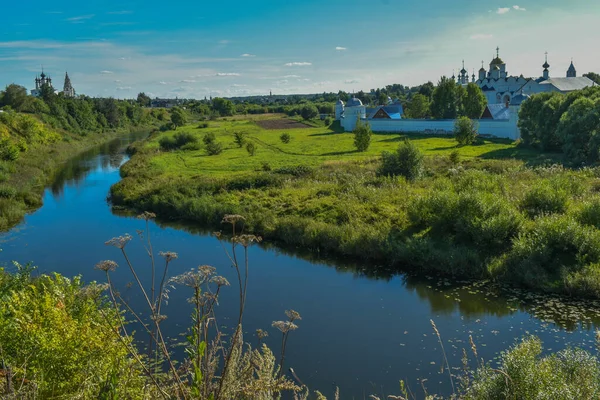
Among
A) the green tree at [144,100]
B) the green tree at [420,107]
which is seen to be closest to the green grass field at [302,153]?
the green tree at [420,107]

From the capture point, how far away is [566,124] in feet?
109

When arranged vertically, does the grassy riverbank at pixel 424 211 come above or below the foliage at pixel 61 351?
below

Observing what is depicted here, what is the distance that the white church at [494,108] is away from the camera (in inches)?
1972

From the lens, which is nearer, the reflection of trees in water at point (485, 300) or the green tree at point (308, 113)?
the reflection of trees in water at point (485, 300)

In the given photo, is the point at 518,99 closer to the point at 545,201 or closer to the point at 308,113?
the point at 545,201

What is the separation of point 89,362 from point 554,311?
1195 cm

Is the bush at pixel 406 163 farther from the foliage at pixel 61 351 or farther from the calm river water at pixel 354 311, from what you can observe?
the foliage at pixel 61 351

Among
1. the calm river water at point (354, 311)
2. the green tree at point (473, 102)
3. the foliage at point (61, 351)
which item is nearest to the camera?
the foliage at point (61, 351)

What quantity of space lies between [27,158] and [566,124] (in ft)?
132

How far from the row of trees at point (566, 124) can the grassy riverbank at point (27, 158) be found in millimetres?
31917

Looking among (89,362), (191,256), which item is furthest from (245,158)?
(89,362)

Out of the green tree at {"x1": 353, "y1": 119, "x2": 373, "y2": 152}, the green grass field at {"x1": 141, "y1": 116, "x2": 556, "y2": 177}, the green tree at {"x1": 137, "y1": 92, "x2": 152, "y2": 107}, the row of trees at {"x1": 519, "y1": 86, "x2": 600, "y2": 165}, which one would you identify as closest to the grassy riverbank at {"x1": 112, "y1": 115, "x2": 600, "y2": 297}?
the green grass field at {"x1": 141, "y1": 116, "x2": 556, "y2": 177}

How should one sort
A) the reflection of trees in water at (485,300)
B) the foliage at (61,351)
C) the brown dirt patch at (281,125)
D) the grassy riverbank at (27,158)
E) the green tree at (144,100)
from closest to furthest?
1. the foliage at (61,351)
2. the reflection of trees in water at (485,300)
3. the grassy riverbank at (27,158)
4. the brown dirt patch at (281,125)
5. the green tree at (144,100)

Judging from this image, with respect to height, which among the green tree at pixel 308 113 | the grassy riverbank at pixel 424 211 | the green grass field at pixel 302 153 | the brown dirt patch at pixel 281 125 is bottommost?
the grassy riverbank at pixel 424 211
